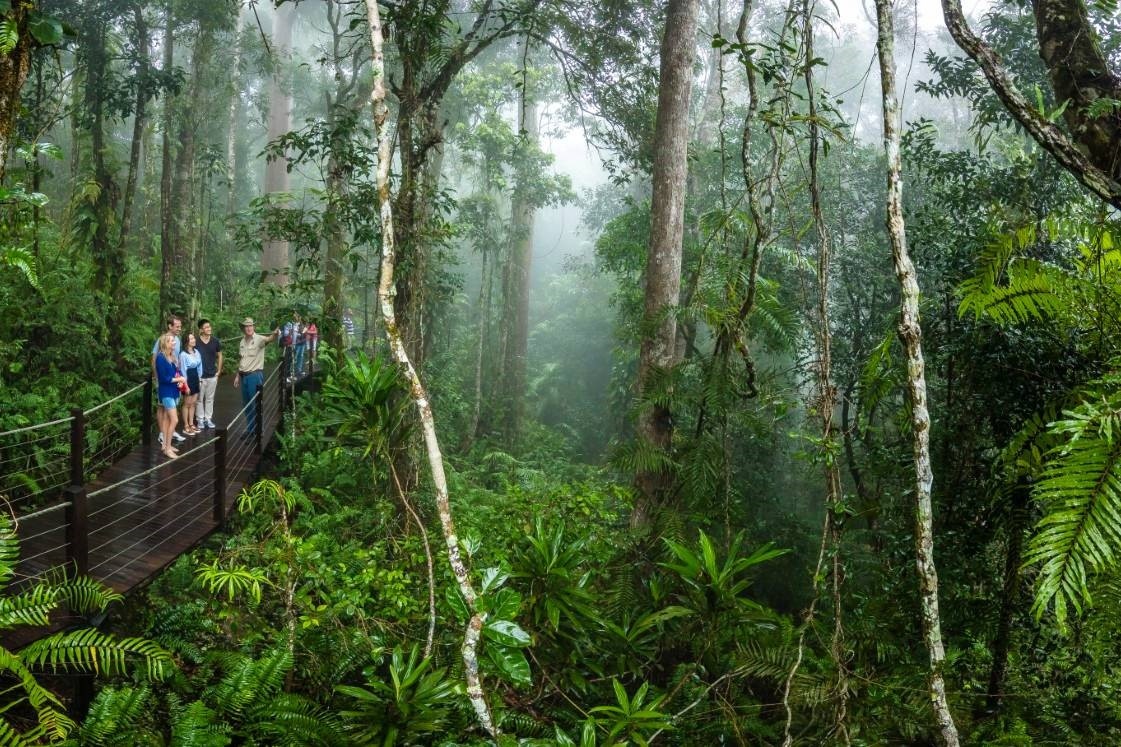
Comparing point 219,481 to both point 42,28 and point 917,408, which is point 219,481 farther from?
point 917,408

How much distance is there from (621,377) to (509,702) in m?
10.7

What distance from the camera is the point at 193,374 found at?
8016 millimetres

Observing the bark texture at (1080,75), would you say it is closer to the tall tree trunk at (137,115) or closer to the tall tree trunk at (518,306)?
the tall tree trunk at (137,115)

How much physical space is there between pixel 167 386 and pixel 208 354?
93 centimetres

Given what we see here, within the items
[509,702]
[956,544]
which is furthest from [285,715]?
[956,544]

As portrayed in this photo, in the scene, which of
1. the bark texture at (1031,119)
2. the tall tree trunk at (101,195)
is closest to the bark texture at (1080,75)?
the bark texture at (1031,119)

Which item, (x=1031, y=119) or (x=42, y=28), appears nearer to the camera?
A: (x=1031, y=119)

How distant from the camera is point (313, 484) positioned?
29.2ft

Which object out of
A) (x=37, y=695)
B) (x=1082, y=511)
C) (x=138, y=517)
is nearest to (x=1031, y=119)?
(x=1082, y=511)

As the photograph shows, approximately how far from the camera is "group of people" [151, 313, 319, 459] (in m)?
7.39

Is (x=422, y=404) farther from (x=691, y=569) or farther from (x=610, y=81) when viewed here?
(x=610, y=81)

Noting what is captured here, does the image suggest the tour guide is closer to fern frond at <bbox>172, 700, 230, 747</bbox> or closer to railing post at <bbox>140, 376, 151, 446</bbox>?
railing post at <bbox>140, 376, 151, 446</bbox>

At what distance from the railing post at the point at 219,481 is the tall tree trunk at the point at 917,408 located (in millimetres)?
5156

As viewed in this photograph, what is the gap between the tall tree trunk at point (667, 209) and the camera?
7.36 meters
